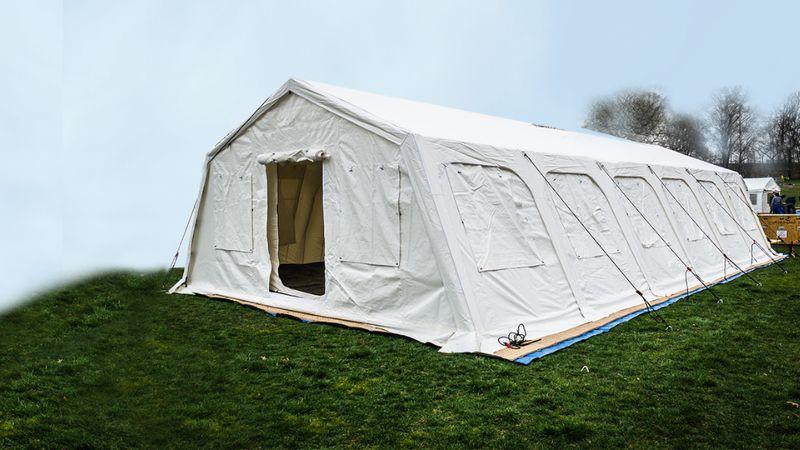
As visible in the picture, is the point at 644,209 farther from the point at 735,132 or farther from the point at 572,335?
the point at 735,132

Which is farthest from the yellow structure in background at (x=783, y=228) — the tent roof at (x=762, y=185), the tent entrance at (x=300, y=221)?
the tent roof at (x=762, y=185)

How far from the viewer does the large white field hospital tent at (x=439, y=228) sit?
534 centimetres

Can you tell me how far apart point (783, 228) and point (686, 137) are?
A: 24007mm

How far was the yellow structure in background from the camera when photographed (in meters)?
13.0

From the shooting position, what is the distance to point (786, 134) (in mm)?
36625

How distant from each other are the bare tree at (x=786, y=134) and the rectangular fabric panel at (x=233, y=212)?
126 feet

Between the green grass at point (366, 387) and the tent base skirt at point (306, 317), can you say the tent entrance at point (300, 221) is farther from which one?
the green grass at point (366, 387)

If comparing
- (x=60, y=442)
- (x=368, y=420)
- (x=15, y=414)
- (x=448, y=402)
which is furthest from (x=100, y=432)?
(x=448, y=402)

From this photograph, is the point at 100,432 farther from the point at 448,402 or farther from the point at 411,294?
the point at 411,294

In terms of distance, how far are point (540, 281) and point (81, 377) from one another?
13.0ft

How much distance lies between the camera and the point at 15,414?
3.49m

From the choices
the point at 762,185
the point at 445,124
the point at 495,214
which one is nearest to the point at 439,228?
the point at 495,214

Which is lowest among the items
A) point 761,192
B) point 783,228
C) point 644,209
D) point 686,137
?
point 783,228

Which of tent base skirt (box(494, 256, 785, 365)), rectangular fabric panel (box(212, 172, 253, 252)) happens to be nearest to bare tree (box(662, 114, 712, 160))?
tent base skirt (box(494, 256, 785, 365))
